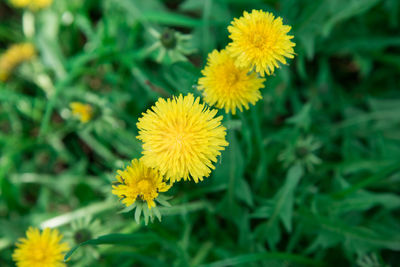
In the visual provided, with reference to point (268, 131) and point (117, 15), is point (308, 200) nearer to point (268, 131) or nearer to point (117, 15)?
point (268, 131)

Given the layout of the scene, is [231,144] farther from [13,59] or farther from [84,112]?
[13,59]

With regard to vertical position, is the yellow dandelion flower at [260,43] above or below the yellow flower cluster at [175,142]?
above

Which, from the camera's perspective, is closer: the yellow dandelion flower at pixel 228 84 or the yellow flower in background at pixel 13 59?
the yellow dandelion flower at pixel 228 84

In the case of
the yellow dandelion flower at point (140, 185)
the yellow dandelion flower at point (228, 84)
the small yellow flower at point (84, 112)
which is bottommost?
the yellow dandelion flower at point (140, 185)

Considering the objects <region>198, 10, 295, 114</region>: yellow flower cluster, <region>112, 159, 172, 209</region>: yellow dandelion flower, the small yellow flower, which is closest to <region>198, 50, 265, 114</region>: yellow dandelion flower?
<region>198, 10, 295, 114</region>: yellow flower cluster

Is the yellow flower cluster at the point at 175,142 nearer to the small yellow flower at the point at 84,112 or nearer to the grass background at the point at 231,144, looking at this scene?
the grass background at the point at 231,144

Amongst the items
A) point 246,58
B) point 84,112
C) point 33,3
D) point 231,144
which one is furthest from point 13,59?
point 246,58

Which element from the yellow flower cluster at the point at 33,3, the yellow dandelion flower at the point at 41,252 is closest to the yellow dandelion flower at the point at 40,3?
the yellow flower cluster at the point at 33,3

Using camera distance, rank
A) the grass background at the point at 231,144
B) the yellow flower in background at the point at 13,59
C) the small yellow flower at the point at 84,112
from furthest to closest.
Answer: the yellow flower in background at the point at 13,59, the small yellow flower at the point at 84,112, the grass background at the point at 231,144

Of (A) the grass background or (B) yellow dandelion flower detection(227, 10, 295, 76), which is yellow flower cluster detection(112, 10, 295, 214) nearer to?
(B) yellow dandelion flower detection(227, 10, 295, 76)
